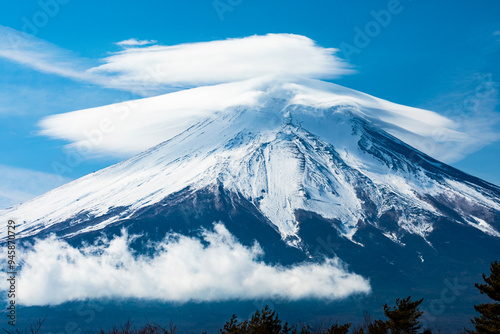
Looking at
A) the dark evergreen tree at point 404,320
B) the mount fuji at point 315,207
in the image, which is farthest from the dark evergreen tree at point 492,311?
the mount fuji at point 315,207

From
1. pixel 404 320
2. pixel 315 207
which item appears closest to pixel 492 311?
pixel 404 320

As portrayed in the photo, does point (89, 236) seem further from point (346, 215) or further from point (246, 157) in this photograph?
point (346, 215)

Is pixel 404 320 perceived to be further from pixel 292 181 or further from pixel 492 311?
pixel 292 181

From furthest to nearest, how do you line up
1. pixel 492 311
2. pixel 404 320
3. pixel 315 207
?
pixel 315 207 < pixel 404 320 < pixel 492 311

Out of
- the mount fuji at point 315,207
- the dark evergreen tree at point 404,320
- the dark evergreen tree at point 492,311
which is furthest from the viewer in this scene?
the mount fuji at point 315,207

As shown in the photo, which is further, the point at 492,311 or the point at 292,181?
the point at 292,181

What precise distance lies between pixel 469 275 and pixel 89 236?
9060 cm

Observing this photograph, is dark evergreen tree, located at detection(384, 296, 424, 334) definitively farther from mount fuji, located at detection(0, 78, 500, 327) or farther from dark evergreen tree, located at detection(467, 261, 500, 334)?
mount fuji, located at detection(0, 78, 500, 327)

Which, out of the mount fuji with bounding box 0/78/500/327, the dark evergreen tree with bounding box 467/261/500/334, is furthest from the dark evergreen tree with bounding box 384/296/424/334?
the mount fuji with bounding box 0/78/500/327

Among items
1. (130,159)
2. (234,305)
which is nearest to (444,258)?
(234,305)

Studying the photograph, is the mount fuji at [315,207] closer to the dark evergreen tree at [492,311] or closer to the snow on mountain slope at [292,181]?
the snow on mountain slope at [292,181]

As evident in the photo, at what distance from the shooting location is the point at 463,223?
155 metres

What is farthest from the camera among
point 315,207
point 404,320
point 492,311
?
point 315,207

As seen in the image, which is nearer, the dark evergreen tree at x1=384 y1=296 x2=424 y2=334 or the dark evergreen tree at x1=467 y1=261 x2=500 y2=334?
the dark evergreen tree at x1=467 y1=261 x2=500 y2=334
